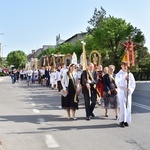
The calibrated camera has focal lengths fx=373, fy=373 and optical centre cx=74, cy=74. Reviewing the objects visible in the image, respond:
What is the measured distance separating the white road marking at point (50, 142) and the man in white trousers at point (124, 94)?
7.78 ft

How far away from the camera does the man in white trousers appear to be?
10320 millimetres

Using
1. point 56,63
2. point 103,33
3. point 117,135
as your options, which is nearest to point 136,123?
point 117,135

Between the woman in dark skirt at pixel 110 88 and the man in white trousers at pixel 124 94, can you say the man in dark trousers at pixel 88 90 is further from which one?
the man in white trousers at pixel 124 94

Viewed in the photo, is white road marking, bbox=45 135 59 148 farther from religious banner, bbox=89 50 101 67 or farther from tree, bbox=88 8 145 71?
tree, bbox=88 8 145 71

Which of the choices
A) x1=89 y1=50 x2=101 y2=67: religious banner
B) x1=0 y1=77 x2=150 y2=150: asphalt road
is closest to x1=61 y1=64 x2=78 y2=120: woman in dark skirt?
x1=0 y1=77 x2=150 y2=150: asphalt road

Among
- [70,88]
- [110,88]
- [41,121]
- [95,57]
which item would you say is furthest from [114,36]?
[41,121]

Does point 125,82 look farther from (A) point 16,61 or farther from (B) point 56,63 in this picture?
(A) point 16,61

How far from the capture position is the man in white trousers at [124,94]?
10.3 meters

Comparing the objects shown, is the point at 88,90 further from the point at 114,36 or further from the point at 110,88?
the point at 114,36

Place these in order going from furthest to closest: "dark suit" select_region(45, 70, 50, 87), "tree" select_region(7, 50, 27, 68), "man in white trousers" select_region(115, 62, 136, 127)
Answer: "tree" select_region(7, 50, 27, 68) → "dark suit" select_region(45, 70, 50, 87) → "man in white trousers" select_region(115, 62, 136, 127)

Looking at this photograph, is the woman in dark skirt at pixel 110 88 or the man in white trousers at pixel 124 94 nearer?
the man in white trousers at pixel 124 94

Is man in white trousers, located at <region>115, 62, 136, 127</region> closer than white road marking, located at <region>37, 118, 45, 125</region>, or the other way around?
man in white trousers, located at <region>115, 62, 136, 127</region>

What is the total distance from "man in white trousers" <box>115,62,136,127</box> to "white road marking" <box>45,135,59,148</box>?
2372 millimetres

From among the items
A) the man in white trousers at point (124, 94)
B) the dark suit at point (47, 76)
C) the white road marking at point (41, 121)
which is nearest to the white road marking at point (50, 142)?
the white road marking at point (41, 121)
